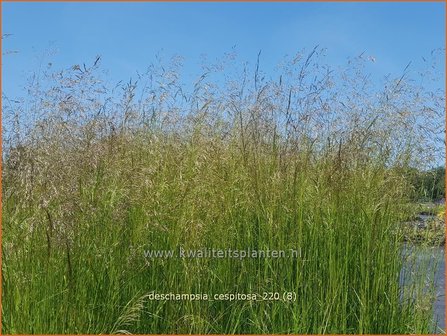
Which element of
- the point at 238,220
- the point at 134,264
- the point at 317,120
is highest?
the point at 317,120

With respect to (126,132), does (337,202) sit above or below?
below

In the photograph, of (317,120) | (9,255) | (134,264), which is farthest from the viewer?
(317,120)

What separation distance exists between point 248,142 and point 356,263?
3.25 ft

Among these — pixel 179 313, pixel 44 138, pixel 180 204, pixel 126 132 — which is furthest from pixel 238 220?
pixel 44 138

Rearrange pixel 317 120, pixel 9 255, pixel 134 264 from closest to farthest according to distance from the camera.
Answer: pixel 9 255, pixel 134 264, pixel 317 120

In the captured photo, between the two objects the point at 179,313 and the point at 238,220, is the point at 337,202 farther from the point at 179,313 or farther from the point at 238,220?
the point at 179,313

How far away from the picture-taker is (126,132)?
373 centimetres

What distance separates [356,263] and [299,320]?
19.2 inches

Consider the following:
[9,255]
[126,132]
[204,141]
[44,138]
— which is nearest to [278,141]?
[204,141]

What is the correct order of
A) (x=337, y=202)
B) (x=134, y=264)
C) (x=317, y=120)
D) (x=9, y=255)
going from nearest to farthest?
(x=9, y=255)
(x=134, y=264)
(x=337, y=202)
(x=317, y=120)

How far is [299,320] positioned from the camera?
10.4 ft

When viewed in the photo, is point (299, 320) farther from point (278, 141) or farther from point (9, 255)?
point (9, 255)

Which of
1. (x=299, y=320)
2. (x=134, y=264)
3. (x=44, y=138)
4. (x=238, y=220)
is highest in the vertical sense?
(x=44, y=138)

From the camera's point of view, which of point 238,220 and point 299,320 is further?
point 238,220
